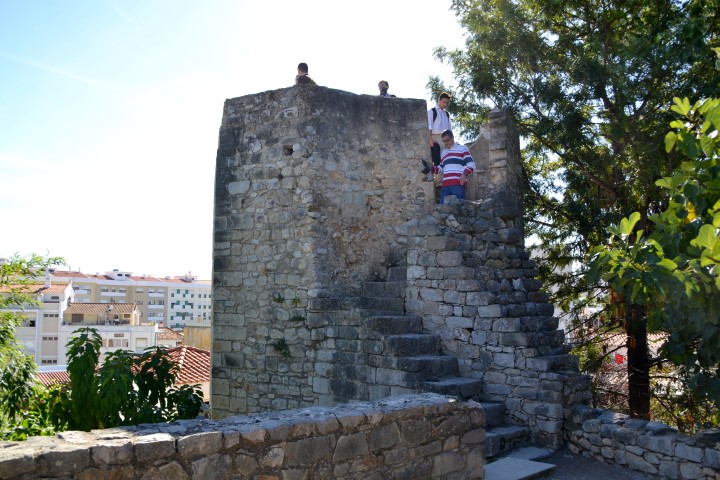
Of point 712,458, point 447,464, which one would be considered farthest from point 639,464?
point 447,464

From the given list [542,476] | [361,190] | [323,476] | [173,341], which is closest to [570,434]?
[542,476]

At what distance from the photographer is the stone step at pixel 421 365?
600 cm

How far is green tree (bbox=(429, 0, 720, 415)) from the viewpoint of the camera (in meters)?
8.94

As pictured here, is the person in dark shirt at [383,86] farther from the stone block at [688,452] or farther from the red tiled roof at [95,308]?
the red tiled roof at [95,308]

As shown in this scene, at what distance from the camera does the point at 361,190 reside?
7949 millimetres

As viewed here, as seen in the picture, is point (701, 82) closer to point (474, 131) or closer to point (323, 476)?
point (474, 131)

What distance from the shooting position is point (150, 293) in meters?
71.8

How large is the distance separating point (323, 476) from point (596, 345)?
9.35 meters

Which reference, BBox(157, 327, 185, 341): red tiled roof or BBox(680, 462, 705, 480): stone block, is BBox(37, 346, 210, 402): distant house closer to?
BBox(680, 462, 705, 480): stone block

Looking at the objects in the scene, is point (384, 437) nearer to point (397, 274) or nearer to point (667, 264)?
point (667, 264)

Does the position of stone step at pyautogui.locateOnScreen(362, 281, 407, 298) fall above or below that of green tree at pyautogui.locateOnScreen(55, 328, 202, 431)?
above

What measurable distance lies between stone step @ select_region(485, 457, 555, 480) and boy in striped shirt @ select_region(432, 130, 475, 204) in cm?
384

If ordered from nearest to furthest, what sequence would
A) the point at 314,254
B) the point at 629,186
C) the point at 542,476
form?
the point at 542,476 < the point at 314,254 < the point at 629,186

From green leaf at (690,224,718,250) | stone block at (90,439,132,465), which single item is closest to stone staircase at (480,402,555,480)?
green leaf at (690,224,718,250)
